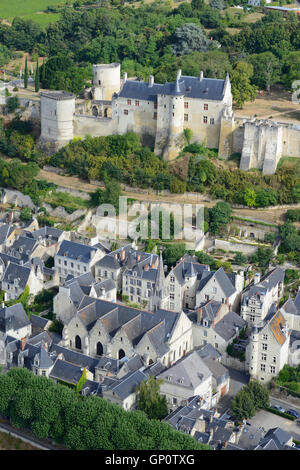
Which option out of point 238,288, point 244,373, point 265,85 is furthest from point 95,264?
Answer: point 265,85

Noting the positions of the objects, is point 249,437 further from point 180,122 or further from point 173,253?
point 180,122

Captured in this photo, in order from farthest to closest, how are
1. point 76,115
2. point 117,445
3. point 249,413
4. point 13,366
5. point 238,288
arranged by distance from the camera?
point 76,115
point 238,288
point 13,366
point 249,413
point 117,445

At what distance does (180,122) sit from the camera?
6556 centimetres

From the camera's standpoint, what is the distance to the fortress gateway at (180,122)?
6444 centimetres

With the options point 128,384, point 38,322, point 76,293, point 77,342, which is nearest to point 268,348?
point 128,384

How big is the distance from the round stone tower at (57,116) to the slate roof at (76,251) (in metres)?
13.9

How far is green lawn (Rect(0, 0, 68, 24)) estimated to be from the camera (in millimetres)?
113312

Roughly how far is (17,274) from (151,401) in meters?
16.3

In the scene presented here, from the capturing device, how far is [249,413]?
44.9 m

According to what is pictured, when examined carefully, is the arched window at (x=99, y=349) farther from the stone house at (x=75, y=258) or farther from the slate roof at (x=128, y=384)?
the stone house at (x=75, y=258)

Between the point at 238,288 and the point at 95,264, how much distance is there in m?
9.89

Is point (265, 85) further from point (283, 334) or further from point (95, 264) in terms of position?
point (283, 334)

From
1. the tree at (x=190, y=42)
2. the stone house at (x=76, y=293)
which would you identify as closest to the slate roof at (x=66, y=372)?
the stone house at (x=76, y=293)

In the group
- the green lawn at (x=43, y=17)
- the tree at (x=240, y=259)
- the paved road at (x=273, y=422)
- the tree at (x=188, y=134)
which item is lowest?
the paved road at (x=273, y=422)
